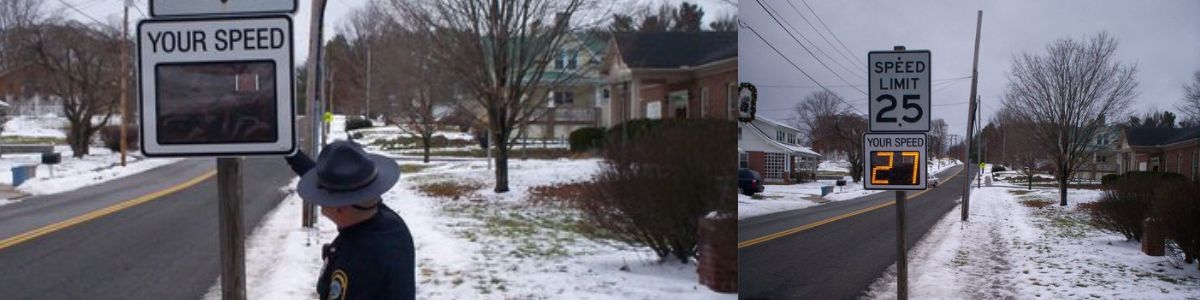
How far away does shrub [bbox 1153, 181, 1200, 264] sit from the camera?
85.0 inches

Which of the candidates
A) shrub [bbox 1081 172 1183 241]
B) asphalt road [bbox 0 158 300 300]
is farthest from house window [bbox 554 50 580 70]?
shrub [bbox 1081 172 1183 241]

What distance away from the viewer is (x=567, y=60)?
17.2 feet

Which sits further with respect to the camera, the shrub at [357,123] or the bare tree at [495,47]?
the shrub at [357,123]

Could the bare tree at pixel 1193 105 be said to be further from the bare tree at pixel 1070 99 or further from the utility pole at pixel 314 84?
the utility pole at pixel 314 84

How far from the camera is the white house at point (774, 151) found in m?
2.51

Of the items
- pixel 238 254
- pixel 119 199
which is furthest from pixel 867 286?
pixel 119 199

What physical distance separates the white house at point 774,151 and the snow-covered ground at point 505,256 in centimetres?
116

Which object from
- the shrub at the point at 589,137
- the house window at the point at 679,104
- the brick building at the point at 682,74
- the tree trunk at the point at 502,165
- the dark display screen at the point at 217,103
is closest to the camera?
the dark display screen at the point at 217,103

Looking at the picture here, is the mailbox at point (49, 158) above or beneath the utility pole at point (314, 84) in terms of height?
beneath

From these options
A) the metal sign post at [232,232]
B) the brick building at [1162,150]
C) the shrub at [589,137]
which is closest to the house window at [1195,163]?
the brick building at [1162,150]

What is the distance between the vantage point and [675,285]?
4672mm

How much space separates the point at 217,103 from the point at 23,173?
338cm

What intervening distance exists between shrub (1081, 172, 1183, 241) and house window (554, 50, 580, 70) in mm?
3030

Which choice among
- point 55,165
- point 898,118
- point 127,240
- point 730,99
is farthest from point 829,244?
point 127,240
